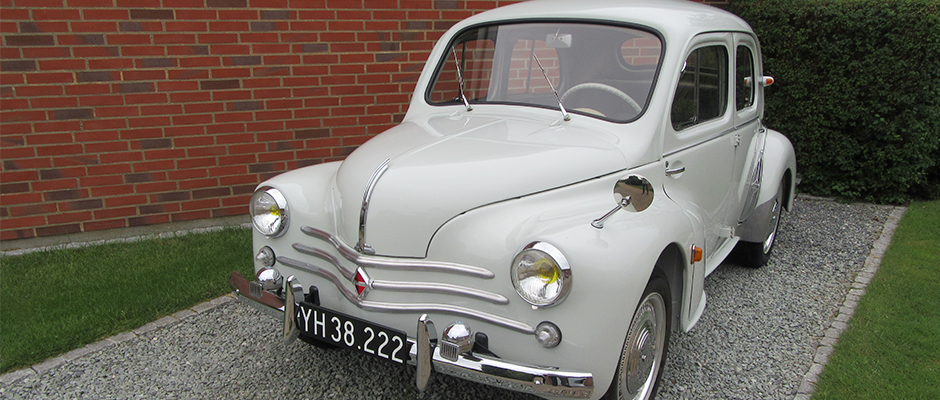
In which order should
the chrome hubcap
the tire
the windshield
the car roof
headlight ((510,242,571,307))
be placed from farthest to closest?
the tire → the car roof → the windshield → the chrome hubcap → headlight ((510,242,571,307))

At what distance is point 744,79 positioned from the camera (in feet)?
13.1

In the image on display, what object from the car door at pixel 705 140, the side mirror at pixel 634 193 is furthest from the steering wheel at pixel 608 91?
the side mirror at pixel 634 193

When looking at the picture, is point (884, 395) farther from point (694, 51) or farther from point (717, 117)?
point (694, 51)

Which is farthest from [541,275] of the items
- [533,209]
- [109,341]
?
[109,341]

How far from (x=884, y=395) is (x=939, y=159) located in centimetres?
433

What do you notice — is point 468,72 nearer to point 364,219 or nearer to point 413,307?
point 364,219

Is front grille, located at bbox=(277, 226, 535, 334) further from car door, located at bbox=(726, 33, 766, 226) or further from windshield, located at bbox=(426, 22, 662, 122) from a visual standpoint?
car door, located at bbox=(726, 33, 766, 226)

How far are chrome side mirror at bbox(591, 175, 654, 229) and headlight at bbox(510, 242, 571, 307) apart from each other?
24 centimetres

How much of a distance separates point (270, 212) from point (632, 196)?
5.20ft

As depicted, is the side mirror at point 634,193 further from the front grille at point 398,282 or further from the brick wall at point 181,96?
the brick wall at point 181,96

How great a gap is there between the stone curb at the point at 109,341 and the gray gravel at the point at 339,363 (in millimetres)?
24

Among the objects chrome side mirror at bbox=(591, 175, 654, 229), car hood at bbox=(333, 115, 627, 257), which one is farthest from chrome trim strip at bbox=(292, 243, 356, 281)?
chrome side mirror at bbox=(591, 175, 654, 229)

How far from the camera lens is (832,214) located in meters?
5.85

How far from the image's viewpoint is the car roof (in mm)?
3162
